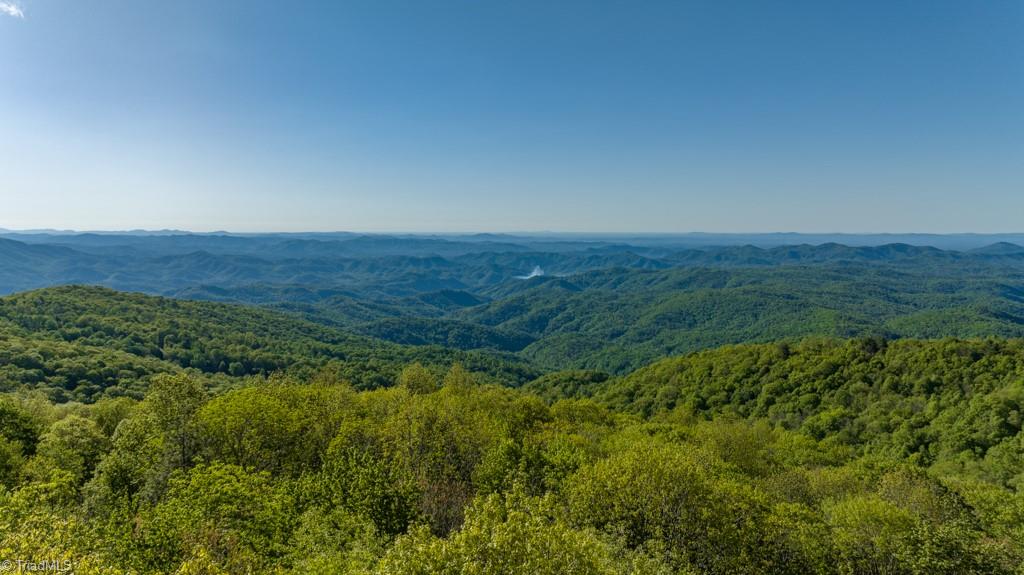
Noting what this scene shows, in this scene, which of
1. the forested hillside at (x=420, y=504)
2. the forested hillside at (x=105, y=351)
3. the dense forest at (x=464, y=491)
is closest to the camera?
the forested hillside at (x=420, y=504)

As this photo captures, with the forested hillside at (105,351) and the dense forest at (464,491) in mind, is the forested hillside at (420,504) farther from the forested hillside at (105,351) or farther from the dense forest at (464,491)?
the forested hillside at (105,351)

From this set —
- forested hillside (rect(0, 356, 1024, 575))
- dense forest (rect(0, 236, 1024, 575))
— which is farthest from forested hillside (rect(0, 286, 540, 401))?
forested hillside (rect(0, 356, 1024, 575))

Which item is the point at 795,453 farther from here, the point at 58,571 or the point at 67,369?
the point at 67,369

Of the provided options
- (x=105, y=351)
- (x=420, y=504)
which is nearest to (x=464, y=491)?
(x=420, y=504)

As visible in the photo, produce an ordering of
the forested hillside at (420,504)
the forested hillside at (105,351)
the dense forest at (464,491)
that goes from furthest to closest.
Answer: the forested hillside at (105,351) → the dense forest at (464,491) → the forested hillside at (420,504)

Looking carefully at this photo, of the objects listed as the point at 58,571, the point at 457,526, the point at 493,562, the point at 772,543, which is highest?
the point at 58,571

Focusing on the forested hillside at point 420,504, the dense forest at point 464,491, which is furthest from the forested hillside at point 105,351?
the forested hillside at point 420,504

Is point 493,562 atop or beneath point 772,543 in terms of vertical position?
atop

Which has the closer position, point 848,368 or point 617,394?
point 848,368

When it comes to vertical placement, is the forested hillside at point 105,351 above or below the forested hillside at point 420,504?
below

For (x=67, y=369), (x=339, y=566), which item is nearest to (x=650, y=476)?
(x=339, y=566)

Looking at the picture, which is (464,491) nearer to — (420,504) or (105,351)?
(420,504)
